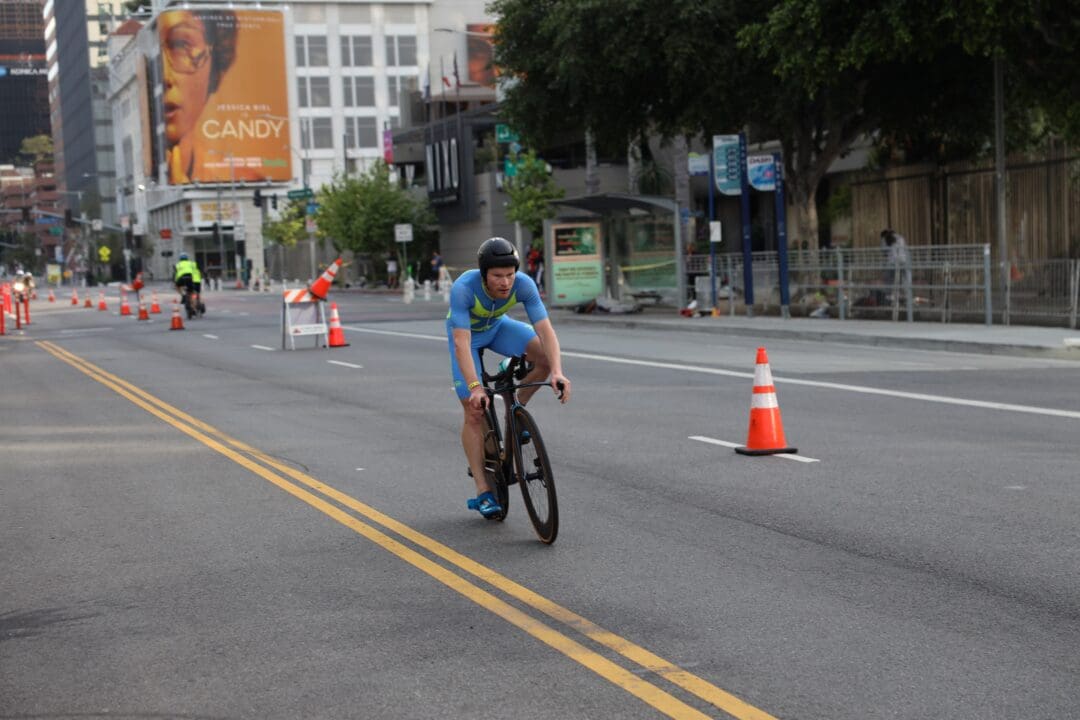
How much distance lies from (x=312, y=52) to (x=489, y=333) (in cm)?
12281

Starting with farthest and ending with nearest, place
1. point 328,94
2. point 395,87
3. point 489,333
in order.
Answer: point 395,87
point 328,94
point 489,333

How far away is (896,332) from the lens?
24.9m

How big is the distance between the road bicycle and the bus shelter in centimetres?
2587

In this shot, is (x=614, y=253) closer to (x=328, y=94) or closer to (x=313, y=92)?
(x=313, y=92)

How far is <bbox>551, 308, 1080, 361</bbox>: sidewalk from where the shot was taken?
21398mm

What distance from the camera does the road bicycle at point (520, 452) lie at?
26.8 ft

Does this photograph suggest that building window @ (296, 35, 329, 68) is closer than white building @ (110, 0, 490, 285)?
No

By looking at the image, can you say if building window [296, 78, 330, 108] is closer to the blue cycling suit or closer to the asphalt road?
the asphalt road

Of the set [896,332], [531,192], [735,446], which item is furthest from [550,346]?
[531,192]

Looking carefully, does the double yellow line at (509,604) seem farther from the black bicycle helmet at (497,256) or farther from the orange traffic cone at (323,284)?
the orange traffic cone at (323,284)

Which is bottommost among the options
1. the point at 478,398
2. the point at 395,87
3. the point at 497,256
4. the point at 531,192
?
the point at 478,398

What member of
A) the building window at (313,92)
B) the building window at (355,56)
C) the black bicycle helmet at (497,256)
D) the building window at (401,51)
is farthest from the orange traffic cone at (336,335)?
the building window at (401,51)

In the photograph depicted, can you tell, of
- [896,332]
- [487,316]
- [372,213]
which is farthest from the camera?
[372,213]

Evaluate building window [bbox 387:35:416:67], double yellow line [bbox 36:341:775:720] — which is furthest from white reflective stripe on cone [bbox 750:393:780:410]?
building window [bbox 387:35:416:67]
